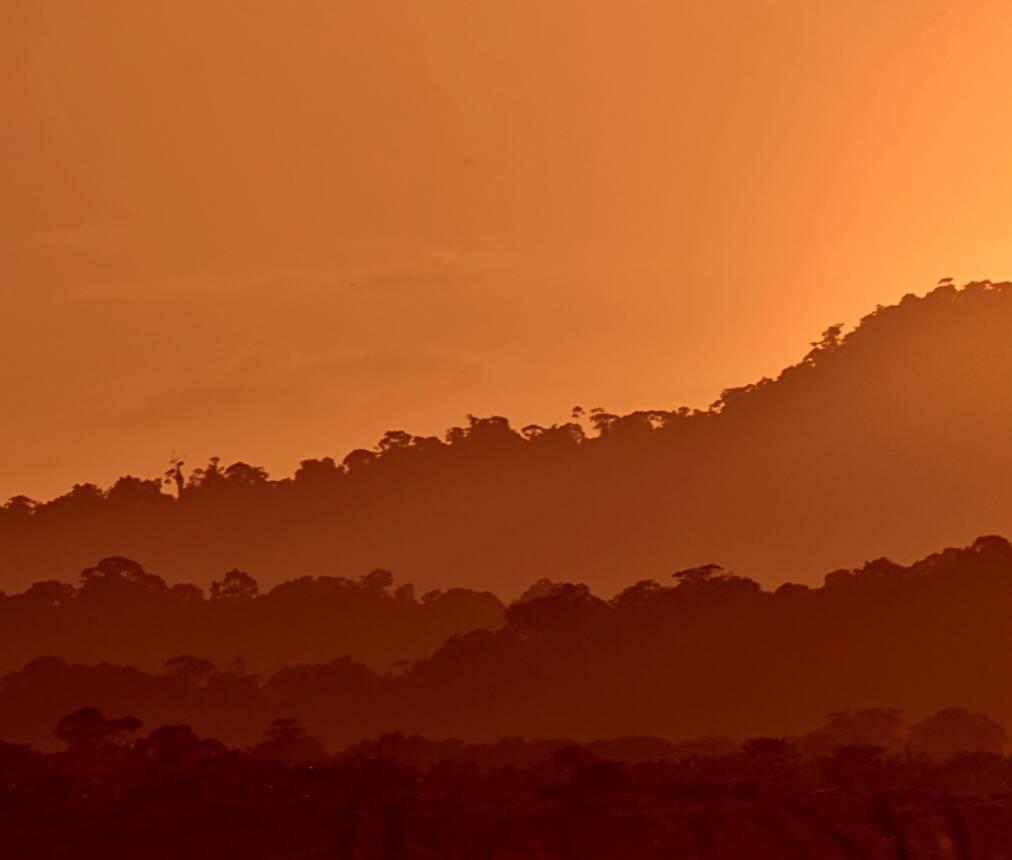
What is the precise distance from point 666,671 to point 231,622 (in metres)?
53.7

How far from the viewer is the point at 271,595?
18975 cm

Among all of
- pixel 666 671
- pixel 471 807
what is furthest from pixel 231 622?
pixel 471 807

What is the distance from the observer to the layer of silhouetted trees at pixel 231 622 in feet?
581

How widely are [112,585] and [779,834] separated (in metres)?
124

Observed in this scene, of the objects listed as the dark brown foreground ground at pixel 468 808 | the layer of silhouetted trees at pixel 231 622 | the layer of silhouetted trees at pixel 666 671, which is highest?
the layer of silhouetted trees at pixel 231 622

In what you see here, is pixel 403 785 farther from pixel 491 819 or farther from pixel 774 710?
pixel 774 710

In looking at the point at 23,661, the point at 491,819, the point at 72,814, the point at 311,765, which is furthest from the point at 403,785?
the point at 23,661

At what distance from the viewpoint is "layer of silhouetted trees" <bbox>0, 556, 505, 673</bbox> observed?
177 meters

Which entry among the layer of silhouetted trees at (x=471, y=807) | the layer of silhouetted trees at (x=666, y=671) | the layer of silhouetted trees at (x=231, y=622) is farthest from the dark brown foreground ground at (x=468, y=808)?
the layer of silhouetted trees at (x=231, y=622)

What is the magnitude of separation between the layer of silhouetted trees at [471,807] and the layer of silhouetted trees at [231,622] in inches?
3648

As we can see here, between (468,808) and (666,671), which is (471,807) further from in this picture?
(666,671)

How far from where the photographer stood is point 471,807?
238 ft

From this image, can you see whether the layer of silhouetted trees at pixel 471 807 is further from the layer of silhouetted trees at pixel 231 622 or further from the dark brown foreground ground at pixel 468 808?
the layer of silhouetted trees at pixel 231 622

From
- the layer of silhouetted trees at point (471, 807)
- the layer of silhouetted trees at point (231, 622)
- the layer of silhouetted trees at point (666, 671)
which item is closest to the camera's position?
the layer of silhouetted trees at point (471, 807)
